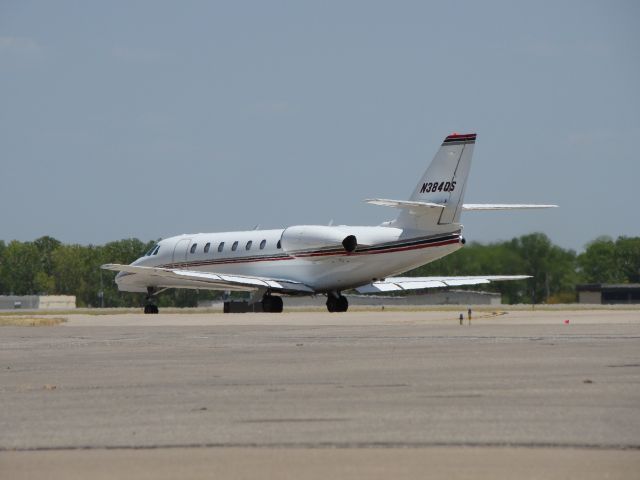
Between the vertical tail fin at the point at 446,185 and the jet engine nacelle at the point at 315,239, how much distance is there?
9.87ft

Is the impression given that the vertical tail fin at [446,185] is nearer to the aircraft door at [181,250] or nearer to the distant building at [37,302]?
the aircraft door at [181,250]

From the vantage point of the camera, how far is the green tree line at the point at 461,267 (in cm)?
6844

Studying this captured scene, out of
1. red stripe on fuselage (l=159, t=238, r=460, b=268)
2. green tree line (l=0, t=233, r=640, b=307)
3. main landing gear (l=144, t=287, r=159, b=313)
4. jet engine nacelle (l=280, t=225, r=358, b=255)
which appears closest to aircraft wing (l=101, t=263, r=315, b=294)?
red stripe on fuselage (l=159, t=238, r=460, b=268)

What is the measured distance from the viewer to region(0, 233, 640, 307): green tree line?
68438 millimetres

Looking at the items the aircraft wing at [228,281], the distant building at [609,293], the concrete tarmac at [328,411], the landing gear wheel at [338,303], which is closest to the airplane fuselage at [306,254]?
the aircraft wing at [228,281]

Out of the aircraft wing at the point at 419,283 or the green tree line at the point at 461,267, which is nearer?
the aircraft wing at the point at 419,283

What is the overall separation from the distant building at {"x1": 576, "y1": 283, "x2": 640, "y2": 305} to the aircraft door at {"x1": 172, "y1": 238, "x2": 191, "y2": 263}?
107ft

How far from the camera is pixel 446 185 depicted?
4731 cm

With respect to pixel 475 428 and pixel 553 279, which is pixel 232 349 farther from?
pixel 553 279

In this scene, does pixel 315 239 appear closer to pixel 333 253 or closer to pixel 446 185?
pixel 333 253

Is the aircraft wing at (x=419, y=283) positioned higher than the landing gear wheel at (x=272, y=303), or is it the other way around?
the aircraft wing at (x=419, y=283)

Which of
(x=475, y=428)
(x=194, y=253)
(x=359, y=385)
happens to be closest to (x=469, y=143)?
(x=194, y=253)

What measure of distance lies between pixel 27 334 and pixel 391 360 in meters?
14.5

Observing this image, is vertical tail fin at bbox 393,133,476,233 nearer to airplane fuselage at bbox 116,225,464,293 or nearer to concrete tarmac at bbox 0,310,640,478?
airplane fuselage at bbox 116,225,464,293
